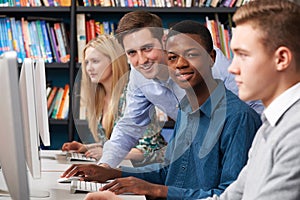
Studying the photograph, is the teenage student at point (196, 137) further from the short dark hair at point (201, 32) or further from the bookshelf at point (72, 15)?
the bookshelf at point (72, 15)

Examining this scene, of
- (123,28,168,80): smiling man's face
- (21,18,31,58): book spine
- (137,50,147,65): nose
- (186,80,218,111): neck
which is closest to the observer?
(186,80,218,111): neck

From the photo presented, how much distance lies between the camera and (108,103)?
2.77m

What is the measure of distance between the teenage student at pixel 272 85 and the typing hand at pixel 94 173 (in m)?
0.90

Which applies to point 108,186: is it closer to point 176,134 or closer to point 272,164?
point 176,134

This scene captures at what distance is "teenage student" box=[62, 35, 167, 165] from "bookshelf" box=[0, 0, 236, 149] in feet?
2.93

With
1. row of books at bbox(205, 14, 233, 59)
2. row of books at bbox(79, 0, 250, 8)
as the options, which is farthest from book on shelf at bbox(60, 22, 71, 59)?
row of books at bbox(205, 14, 233, 59)

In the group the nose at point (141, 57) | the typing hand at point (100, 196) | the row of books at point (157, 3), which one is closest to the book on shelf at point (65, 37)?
the row of books at point (157, 3)

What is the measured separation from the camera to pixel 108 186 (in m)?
1.83

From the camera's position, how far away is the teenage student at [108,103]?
2.66 m

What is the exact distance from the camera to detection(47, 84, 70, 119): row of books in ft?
12.8

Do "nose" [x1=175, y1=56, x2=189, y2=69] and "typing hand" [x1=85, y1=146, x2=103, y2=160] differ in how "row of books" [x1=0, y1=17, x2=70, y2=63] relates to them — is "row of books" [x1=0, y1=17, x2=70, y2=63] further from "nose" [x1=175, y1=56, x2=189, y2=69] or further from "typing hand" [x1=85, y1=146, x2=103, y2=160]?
"nose" [x1=175, y1=56, x2=189, y2=69]

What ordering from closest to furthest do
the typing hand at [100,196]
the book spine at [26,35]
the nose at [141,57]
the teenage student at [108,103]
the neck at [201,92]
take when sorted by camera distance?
the typing hand at [100,196], the neck at [201,92], the nose at [141,57], the teenage student at [108,103], the book spine at [26,35]

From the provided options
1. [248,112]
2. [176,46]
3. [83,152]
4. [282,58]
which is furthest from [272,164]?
[83,152]

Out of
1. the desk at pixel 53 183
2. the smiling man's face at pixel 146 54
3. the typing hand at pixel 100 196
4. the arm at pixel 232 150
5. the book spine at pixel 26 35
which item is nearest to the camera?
the typing hand at pixel 100 196
